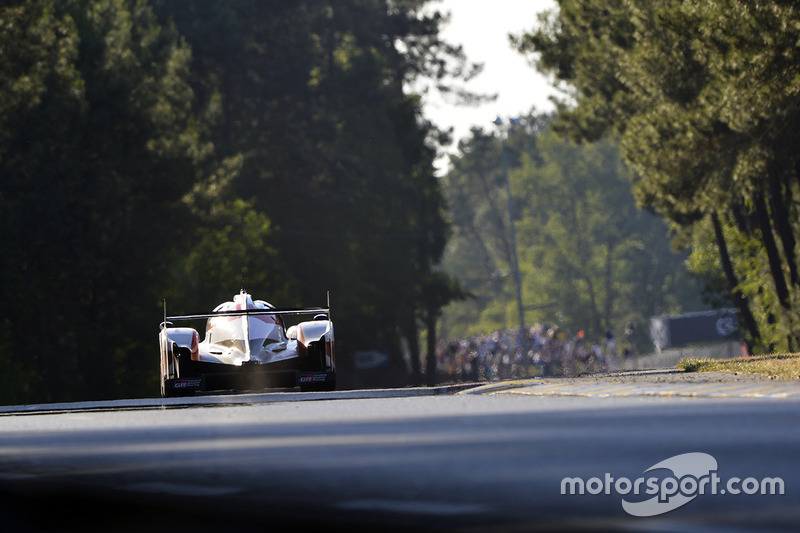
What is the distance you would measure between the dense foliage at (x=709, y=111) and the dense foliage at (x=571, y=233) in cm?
8013

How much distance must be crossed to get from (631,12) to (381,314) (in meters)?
35.7

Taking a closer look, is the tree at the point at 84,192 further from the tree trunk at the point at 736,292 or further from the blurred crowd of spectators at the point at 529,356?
the blurred crowd of spectators at the point at 529,356

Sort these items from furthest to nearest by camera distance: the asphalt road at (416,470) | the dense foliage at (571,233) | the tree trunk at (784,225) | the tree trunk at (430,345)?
the dense foliage at (571,233) < the tree trunk at (430,345) < the tree trunk at (784,225) < the asphalt road at (416,470)

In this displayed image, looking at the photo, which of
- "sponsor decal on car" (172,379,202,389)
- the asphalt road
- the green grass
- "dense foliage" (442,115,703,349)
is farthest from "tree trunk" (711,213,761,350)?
"dense foliage" (442,115,703,349)

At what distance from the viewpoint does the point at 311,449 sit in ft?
33.5

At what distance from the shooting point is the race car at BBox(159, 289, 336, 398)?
Answer: 2197 cm

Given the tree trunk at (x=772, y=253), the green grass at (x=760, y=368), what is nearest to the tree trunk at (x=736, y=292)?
the tree trunk at (x=772, y=253)

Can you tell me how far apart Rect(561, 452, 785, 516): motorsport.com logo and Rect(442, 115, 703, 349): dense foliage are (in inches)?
4728

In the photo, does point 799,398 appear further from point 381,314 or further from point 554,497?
point 381,314

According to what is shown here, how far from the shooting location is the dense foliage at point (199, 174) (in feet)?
133

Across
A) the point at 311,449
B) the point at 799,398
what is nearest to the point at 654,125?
the point at 799,398

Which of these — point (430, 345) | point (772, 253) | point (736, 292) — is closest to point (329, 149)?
point (430, 345)

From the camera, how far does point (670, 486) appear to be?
7.11 meters

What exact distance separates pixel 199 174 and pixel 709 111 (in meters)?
25.0
